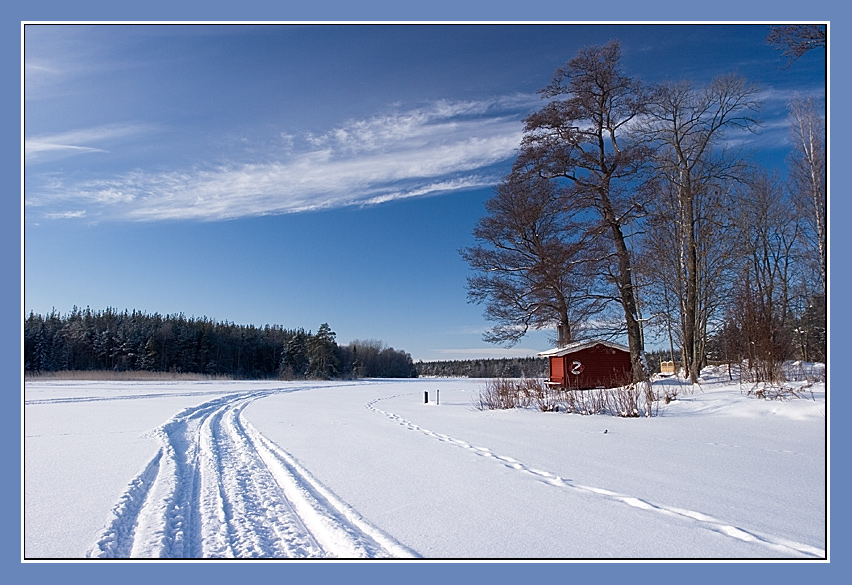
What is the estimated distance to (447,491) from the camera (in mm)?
5184

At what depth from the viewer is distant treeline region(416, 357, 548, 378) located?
18691 millimetres

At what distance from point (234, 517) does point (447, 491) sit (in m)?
1.91

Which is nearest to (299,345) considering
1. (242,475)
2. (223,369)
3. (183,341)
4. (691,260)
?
(223,369)


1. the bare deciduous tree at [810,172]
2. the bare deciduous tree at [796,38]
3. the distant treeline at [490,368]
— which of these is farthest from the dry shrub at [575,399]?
the bare deciduous tree at [796,38]

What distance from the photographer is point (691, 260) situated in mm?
14867

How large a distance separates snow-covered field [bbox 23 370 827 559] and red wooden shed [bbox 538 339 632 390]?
26.4ft

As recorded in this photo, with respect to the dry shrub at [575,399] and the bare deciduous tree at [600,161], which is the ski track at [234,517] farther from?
the bare deciduous tree at [600,161]

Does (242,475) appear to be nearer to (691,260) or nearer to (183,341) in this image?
(691,260)

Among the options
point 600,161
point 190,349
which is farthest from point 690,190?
point 190,349

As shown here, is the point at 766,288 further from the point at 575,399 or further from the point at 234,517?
the point at 234,517

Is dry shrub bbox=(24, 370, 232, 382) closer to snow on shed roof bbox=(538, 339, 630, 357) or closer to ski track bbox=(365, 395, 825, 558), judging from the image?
ski track bbox=(365, 395, 825, 558)

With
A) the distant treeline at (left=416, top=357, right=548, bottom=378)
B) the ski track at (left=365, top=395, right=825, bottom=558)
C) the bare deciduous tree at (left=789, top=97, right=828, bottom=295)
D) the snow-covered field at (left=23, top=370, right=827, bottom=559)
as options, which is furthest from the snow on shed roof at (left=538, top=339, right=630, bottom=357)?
the ski track at (left=365, top=395, right=825, bottom=558)

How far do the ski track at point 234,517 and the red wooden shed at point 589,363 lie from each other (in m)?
12.9

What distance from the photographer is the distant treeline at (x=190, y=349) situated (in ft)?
25.8
